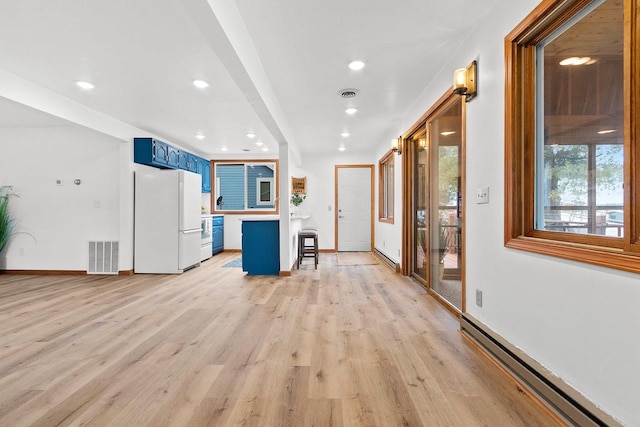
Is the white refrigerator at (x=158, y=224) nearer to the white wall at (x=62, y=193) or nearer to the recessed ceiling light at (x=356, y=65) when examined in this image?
the white wall at (x=62, y=193)

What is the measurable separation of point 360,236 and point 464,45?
206 inches

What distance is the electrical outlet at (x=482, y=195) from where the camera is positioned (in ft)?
7.47

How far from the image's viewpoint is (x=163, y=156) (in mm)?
5438

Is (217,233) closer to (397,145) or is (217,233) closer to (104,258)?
(104,258)

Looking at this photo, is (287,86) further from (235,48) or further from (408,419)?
(408,419)

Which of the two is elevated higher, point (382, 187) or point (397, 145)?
point (397, 145)

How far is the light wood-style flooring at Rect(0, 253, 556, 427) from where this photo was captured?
155 cm

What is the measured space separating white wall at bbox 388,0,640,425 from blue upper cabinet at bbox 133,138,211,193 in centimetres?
444

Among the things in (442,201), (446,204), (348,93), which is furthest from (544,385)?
(348,93)

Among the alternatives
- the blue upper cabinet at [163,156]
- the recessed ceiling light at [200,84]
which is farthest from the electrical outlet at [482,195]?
the blue upper cabinet at [163,156]

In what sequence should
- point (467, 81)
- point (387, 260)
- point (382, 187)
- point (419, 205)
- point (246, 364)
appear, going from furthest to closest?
point (382, 187) → point (387, 260) → point (419, 205) → point (467, 81) → point (246, 364)

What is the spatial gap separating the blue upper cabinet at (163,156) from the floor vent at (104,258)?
4.72 feet

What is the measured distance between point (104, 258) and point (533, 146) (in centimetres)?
577

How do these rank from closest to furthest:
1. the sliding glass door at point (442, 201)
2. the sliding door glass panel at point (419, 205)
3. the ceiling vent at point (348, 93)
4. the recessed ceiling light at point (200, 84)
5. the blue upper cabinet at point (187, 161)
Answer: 1. the sliding glass door at point (442, 201)
2. the recessed ceiling light at point (200, 84)
3. the ceiling vent at point (348, 93)
4. the sliding door glass panel at point (419, 205)
5. the blue upper cabinet at point (187, 161)
